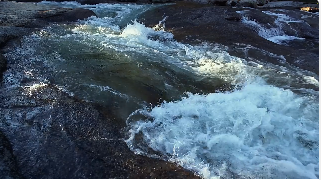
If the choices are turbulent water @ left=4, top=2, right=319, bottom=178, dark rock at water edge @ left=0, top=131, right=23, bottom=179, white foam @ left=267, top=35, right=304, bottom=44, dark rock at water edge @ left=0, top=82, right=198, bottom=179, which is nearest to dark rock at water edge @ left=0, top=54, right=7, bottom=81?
turbulent water @ left=4, top=2, right=319, bottom=178

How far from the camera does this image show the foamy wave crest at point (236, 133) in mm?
3900

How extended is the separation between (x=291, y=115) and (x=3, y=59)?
260 inches

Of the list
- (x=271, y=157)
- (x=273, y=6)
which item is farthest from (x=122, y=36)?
(x=273, y=6)

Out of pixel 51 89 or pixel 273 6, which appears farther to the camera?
pixel 273 6

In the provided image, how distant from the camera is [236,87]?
620cm

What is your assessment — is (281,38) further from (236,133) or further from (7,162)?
(7,162)

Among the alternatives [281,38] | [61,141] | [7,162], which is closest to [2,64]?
[61,141]

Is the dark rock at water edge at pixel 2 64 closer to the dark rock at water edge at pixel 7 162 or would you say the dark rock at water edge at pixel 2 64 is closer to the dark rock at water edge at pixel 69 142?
the dark rock at water edge at pixel 69 142

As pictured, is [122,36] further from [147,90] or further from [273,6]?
[273,6]

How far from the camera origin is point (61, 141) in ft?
13.5

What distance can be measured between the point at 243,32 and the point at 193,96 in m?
5.27

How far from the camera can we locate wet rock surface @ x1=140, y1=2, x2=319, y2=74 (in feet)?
26.8

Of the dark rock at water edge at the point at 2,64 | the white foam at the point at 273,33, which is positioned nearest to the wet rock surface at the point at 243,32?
the white foam at the point at 273,33

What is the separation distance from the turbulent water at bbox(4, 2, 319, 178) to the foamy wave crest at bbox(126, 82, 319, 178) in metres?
0.02
